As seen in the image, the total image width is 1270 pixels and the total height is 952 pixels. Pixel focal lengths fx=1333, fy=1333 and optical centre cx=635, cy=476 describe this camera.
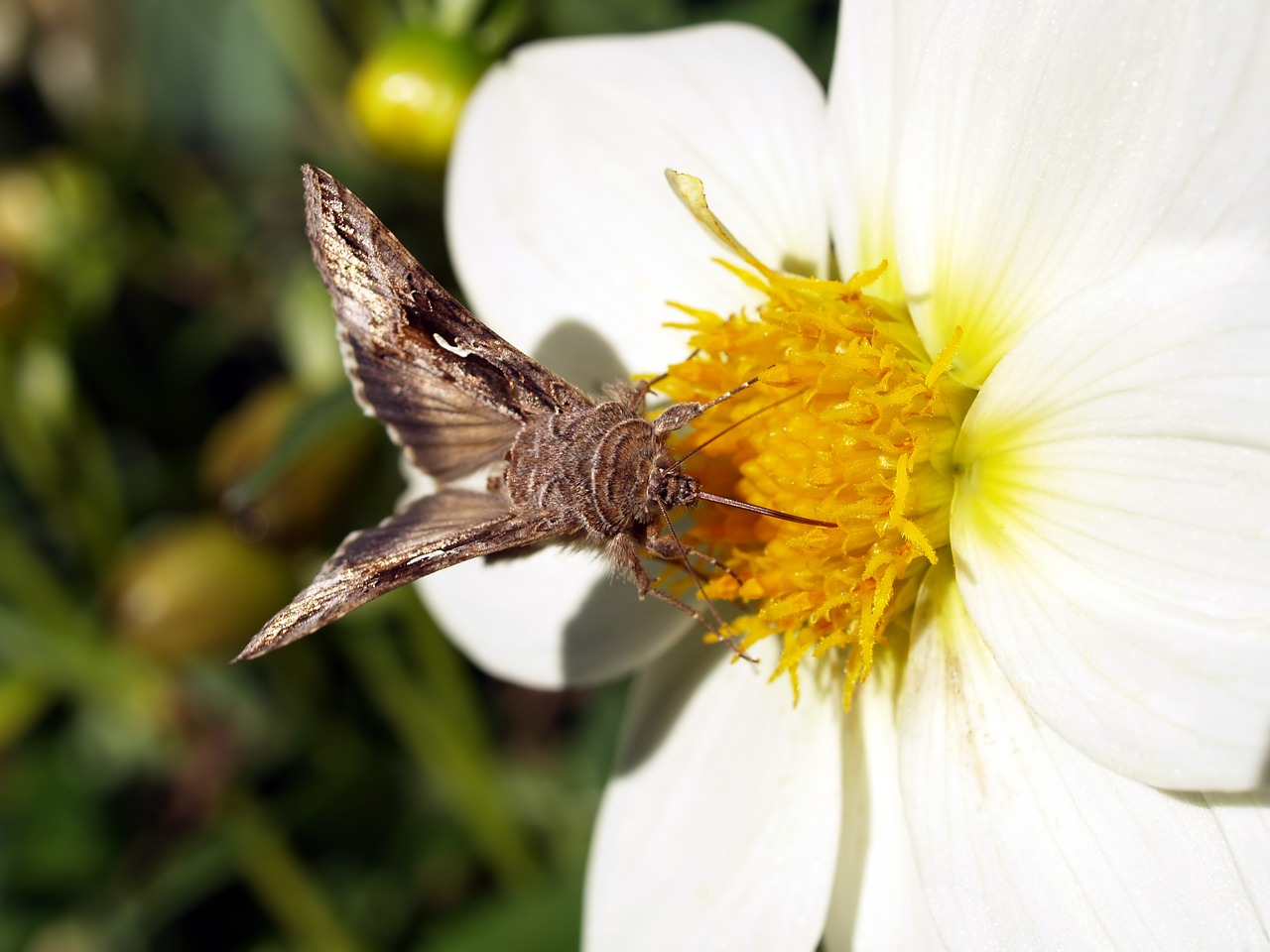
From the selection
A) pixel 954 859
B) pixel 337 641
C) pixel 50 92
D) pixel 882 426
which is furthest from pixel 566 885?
pixel 50 92

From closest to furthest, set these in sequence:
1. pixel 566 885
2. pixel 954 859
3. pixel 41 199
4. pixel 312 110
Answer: pixel 954 859, pixel 566 885, pixel 41 199, pixel 312 110

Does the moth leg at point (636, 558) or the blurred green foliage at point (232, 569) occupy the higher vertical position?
the moth leg at point (636, 558)

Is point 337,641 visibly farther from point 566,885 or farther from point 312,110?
point 312,110

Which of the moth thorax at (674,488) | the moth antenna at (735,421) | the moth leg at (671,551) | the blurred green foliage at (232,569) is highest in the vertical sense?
the moth antenna at (735,421)

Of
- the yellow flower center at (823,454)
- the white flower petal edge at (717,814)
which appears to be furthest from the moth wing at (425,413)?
the white flower petal edge at (717,814)

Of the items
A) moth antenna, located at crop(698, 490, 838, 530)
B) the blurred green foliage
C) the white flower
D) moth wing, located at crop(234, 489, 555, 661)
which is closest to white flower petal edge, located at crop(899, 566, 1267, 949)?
the white flower

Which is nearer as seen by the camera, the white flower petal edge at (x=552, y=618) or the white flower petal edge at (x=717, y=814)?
the white flower petal edge at (x=717, y=814)

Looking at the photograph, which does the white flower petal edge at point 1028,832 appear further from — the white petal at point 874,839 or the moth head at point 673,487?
the moth head at point 673,487

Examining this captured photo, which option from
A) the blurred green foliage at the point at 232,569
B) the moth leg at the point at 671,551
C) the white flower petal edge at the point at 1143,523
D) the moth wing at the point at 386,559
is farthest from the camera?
the blurred green foliage at the point at 232,569
